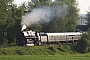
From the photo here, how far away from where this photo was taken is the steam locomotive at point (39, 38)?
56812 millimetres

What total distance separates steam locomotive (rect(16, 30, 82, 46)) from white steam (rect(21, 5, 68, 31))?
10.6ft

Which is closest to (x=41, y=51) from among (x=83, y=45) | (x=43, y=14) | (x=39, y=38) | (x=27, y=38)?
(x=27, y=38)

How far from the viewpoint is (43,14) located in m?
64.2

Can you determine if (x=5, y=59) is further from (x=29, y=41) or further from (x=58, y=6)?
(x=58, y=6)

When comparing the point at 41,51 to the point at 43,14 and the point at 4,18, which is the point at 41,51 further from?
the point at 4,18

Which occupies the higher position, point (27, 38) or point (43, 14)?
point (43, 14)

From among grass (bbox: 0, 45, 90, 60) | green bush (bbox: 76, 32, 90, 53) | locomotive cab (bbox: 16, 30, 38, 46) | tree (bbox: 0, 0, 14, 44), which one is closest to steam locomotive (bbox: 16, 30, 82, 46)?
locomotive cab (bbox: 16, 30, 38, 46)

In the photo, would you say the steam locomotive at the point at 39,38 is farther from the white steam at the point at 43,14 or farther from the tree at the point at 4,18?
the tree at the point at 4,18

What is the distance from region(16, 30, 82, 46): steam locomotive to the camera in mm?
56812

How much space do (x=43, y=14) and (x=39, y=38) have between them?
6.88 meters

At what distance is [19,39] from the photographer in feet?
188

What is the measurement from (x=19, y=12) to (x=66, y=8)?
13107mm

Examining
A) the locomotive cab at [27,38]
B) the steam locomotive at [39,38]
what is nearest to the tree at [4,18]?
the steam locomotive at [39,38]

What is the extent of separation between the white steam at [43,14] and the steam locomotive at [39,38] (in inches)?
127
